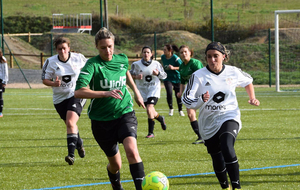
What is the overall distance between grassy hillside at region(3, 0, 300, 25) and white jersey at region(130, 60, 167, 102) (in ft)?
146

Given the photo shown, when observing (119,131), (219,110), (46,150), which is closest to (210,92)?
(219,110)

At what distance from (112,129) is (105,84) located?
473 millimetres

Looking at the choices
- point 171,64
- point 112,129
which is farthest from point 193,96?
point 171,64

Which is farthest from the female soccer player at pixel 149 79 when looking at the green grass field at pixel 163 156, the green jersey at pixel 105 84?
the green jersey at pixel 105 84

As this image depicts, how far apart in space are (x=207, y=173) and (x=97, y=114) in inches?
79.8

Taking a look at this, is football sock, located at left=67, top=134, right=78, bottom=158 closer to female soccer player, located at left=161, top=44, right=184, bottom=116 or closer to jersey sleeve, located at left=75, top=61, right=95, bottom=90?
jersey sleeve, located at left=75, top=61, right=95, bottom=90

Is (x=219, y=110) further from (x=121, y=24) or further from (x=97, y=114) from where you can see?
(x=121, y=24)

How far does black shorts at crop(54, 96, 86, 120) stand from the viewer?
7832mm

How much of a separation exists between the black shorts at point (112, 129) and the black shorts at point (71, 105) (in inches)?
96.7

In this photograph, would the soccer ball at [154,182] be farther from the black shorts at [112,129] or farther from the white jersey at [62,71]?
the white jersey at [62,71]

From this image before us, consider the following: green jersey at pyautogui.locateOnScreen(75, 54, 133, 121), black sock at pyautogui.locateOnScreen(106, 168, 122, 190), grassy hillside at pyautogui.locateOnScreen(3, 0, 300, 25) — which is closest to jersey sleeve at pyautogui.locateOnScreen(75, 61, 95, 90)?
green jersey at pyautogui.locateOnScreen(75, 54, 133, 121)

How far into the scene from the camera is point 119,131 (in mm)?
5281

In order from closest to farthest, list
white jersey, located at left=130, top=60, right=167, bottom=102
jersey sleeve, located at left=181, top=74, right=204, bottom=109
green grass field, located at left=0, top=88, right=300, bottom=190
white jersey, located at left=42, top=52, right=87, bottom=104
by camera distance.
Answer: jersey sleeve, located at left=181, top=74, right=204, bottom=109 → green grass field, located at left=0, top=88, right=300, bottom=190 → white jersey, located at left=42, top=52, right=87, bottom=104 → white jersey, located at left=130, top=60, right=167, bottom=102

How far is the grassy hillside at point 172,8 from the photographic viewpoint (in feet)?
187
